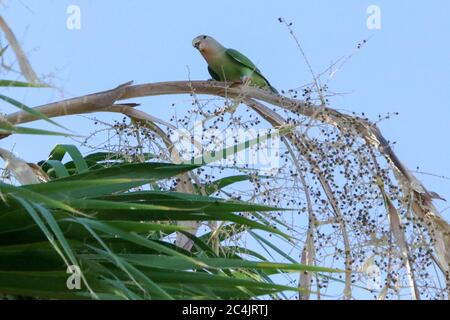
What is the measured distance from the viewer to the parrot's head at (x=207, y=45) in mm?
5082

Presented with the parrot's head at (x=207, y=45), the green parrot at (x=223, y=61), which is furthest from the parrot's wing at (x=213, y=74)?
the parrot's head at (x=207, y=45)

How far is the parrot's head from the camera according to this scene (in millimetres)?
5082

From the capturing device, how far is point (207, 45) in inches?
203

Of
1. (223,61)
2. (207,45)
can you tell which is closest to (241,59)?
(223,61)

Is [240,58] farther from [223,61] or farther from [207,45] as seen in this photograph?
[207,45]

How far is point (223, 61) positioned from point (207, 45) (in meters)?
0.27

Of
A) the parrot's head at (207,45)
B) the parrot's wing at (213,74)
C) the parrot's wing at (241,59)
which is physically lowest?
the parrot's wing at (241,59)

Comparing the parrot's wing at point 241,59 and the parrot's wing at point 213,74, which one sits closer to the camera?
the parrot's wing at point 241,59

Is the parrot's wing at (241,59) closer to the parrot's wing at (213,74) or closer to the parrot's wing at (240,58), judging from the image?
the parrot's wing at (240,58)

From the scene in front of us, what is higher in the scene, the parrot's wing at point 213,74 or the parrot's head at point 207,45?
the parrot's head at point 207,45

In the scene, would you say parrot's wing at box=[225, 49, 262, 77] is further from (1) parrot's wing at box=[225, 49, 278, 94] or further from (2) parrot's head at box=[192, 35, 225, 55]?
(2) parrot's head at box=[192, 35, 225, 55]

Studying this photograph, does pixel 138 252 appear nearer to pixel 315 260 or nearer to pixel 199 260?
pixel 199 260
